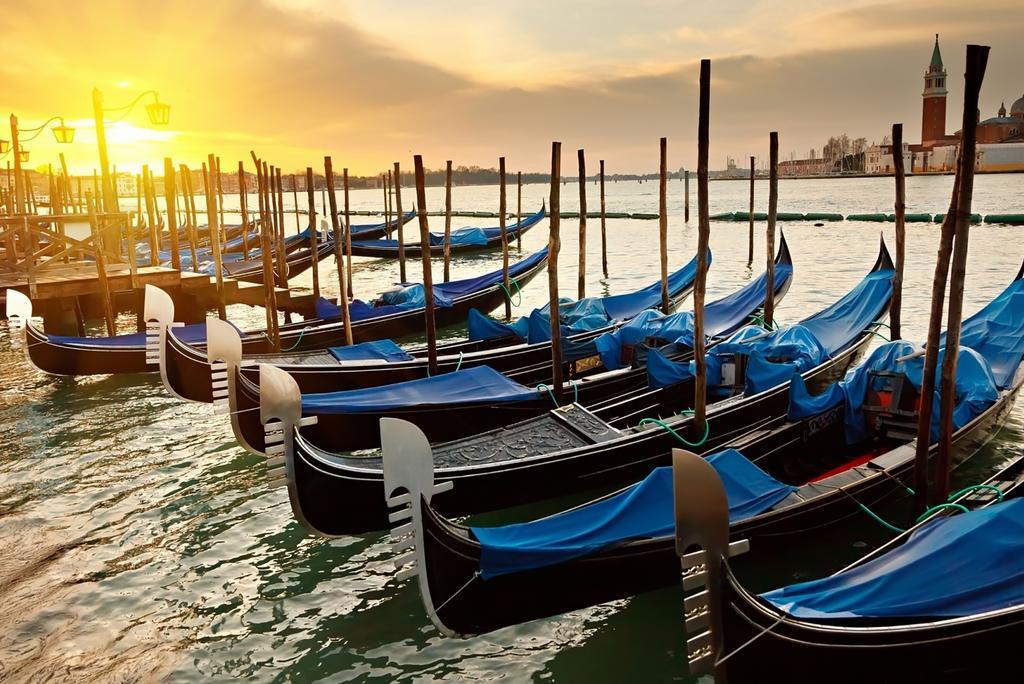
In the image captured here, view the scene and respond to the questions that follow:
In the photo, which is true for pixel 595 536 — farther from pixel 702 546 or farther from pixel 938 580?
pixel 938 580

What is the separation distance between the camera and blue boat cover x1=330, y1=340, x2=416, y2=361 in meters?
6.89

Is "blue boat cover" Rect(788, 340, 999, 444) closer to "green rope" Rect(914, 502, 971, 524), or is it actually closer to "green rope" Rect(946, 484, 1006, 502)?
"green rope" Rect(946, 484, 1006, 502)

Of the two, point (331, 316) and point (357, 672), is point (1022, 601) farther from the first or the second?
point (331, 316)

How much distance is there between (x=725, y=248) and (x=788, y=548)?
760 inches

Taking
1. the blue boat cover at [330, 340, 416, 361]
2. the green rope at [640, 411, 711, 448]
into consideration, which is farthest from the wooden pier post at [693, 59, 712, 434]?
the blue boat cover at [330, 340, 416, 361]

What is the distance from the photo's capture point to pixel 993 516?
288 centimetres

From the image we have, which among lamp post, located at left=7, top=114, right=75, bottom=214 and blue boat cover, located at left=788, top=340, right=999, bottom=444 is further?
lamp post, located at left=7, top=114, right=75, bottom=214

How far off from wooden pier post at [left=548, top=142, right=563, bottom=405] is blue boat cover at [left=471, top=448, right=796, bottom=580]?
1922 mm

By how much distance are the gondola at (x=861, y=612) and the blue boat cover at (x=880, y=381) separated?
183cm

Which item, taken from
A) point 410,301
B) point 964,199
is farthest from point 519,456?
point 410,301

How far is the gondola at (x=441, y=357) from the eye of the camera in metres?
6.38

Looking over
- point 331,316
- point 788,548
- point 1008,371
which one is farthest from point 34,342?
point 1008,371

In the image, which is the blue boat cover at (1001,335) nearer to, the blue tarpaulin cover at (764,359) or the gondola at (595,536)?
the blue tarpaulin cover at (764,359)

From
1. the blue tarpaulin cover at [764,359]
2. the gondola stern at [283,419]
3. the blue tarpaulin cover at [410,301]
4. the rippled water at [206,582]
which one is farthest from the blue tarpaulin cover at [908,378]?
the blue tarpaulin cover at [410,301]
